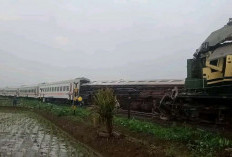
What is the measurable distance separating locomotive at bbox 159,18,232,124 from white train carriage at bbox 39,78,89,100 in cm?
1930

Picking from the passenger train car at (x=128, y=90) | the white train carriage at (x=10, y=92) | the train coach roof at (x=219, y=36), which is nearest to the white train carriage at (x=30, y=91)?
the white train carriage at (x=10, y=92)

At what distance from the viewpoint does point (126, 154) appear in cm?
1184

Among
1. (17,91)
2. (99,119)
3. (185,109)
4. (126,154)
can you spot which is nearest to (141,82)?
(185,109)

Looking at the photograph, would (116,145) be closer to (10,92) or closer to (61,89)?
(61,89)

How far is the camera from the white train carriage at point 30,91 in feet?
204

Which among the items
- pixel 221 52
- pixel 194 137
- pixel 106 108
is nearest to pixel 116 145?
pixel 106 108

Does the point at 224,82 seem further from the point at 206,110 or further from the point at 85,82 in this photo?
the point at 85,82

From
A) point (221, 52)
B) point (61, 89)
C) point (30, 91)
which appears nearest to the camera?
point (221, 52)

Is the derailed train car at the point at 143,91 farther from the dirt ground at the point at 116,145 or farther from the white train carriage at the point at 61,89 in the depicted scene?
the white train carriage at the point at 61,89

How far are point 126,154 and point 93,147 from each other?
8.93 ft

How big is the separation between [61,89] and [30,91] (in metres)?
23.2

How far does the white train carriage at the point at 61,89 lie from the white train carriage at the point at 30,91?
2666 millimetres

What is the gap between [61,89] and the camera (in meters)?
46.0

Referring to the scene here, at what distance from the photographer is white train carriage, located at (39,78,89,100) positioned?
133 ft
